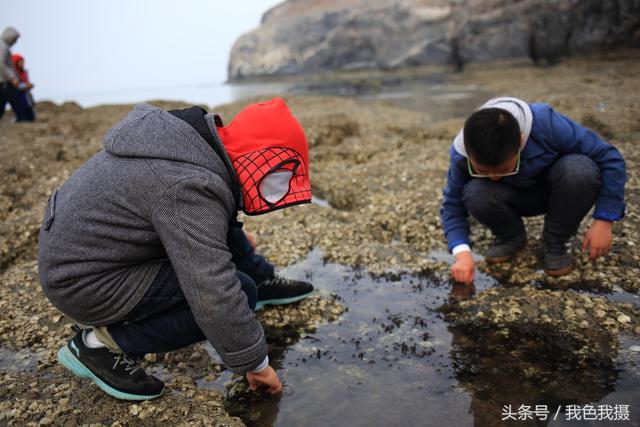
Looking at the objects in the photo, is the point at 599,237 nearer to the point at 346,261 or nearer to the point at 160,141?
the point at 346,261

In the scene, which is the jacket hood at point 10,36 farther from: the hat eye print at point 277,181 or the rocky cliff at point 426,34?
the rocky cliff at point 426,34

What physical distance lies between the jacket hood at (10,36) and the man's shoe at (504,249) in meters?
11.3

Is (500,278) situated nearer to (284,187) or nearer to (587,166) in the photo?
(587,166)

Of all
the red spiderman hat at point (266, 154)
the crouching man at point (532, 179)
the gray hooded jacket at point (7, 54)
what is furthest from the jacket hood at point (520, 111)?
the gray hooded jacket at point (7, 54)

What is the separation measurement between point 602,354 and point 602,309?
0.46 metres

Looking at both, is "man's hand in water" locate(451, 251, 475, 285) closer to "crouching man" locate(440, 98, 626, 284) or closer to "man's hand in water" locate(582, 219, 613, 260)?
"crouching man" locate(440, 98, 626, 284)

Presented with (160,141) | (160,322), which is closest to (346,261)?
(160,322)

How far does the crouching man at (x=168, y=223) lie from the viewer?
6.47ft

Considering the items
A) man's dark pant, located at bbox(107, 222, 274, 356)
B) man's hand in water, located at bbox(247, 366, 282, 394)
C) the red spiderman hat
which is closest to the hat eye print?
the red spiderman hat

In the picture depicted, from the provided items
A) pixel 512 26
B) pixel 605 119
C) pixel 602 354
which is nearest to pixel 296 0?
pixel 512 26

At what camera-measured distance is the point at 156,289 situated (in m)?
2.30

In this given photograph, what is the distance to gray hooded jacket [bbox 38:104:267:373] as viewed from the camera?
1957mm

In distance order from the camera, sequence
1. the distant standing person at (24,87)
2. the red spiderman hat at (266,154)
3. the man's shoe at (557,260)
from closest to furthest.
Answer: the red spiderman hat at (266,154) → the man's shoe at (557,260) → the distant standing person at (24,87)

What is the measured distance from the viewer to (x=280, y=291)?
3.41 m
